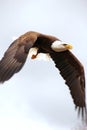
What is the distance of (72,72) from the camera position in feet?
31.2

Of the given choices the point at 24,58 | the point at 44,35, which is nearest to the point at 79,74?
the point at 44,35

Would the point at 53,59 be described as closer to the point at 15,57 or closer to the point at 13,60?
the point at 15,57

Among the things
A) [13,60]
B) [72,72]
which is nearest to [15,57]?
[13,60]

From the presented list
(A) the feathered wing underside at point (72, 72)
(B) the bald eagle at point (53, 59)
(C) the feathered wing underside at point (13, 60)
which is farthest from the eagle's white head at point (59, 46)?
(C) the feathered wing underside at point (13, 60)

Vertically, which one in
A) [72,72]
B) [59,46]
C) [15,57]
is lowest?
[72,72]

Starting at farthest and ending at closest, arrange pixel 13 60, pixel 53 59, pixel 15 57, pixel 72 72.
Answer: pixel 72 72 → pixel 53 59 → pixel 15 57 → pixel 13 60

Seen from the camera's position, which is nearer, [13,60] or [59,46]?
[13,60]

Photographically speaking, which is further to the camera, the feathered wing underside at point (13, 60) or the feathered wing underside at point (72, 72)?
the feathered wing underside at point (72, 72)

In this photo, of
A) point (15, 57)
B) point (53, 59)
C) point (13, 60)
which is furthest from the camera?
point (53, 59)

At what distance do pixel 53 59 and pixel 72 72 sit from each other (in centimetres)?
32

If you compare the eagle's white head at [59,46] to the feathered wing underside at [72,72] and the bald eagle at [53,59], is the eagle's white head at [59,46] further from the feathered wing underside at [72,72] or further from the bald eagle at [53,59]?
the feathered wing underside at [72,72]

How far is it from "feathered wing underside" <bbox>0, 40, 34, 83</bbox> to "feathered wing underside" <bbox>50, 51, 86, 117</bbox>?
150cm

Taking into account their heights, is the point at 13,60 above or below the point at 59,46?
above

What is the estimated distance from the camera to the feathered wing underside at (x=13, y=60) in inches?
277
